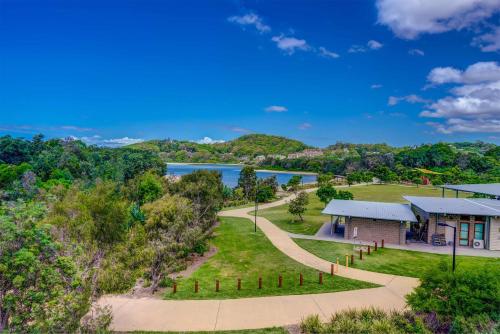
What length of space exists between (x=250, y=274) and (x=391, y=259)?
8.43 metres

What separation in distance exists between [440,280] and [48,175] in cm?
6126

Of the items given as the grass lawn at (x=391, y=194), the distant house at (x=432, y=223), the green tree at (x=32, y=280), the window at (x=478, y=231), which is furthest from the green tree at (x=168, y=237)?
the grass lawn at (x=391, y=194)

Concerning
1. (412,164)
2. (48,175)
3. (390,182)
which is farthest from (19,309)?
(412,164)

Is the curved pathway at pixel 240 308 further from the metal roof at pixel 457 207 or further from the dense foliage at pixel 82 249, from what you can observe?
the metal roof at pixel 457 207

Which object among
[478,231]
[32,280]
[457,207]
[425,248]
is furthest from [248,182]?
[32,280]

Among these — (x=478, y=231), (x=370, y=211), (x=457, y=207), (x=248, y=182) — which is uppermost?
(x=457, y=207)

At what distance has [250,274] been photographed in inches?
643

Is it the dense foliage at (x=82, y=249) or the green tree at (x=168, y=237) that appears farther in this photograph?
the green tree at (x=168, y=237)

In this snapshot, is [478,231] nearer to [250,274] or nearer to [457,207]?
[457,207]

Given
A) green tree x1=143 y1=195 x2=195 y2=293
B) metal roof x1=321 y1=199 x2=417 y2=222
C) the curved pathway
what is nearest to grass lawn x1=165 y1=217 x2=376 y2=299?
the curved pathway

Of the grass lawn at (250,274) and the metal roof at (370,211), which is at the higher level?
the metal roof at (370,211)

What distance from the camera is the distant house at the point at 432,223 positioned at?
67.8 feet

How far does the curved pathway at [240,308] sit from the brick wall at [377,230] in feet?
23.7

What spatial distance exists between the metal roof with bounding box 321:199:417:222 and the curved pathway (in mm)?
7537
